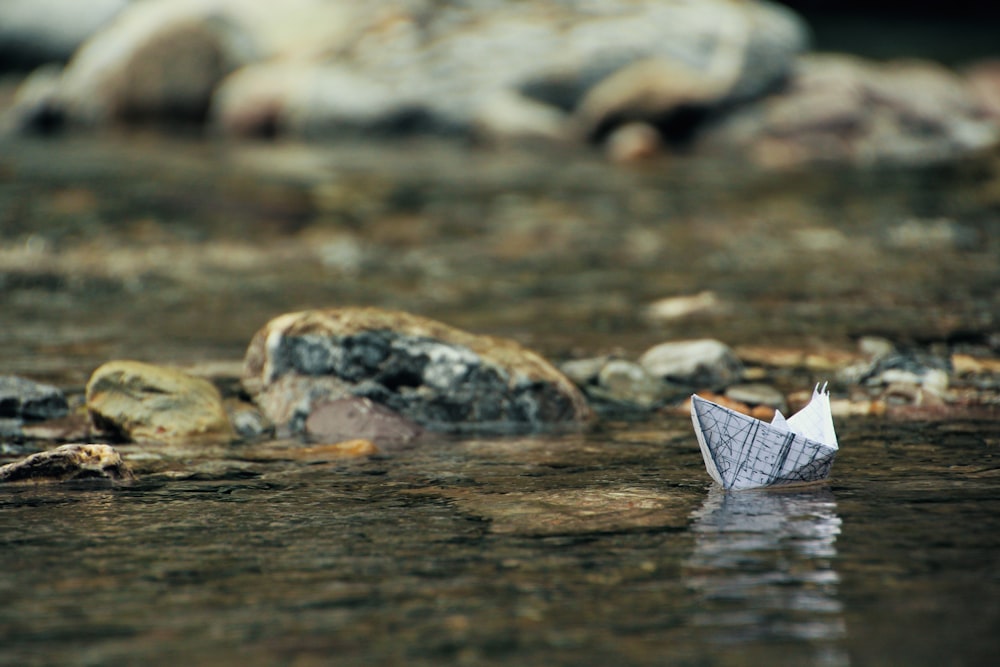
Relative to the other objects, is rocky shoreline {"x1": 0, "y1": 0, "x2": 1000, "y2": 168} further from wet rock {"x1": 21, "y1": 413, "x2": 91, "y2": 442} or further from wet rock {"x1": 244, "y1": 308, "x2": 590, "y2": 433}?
wet rock {"x1": 21, "y1": 413, "x2": 91, "y2": 442}

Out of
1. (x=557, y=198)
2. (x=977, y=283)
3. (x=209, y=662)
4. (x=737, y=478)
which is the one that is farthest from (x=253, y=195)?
(x=209, y=662)

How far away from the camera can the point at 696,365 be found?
631 cm

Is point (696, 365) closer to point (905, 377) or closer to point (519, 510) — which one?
point (905, 377)

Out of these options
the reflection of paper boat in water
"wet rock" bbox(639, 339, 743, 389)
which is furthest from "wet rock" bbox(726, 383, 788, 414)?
the reflection of paper boat in water

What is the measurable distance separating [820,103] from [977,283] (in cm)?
925

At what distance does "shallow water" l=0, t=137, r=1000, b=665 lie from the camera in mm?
2986

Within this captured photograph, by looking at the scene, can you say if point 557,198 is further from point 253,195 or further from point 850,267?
point 850,267

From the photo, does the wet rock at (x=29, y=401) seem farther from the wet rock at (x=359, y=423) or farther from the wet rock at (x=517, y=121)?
the wet rock at (x=517, y=121)

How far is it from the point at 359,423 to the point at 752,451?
183 cm

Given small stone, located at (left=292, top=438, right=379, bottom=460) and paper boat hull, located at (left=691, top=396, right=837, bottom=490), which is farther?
small stone, located at (left=292, top=438, right=379, bottom=460)

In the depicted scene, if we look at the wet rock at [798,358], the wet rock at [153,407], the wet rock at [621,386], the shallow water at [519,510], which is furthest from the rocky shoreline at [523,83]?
the wet rock at [153,407]

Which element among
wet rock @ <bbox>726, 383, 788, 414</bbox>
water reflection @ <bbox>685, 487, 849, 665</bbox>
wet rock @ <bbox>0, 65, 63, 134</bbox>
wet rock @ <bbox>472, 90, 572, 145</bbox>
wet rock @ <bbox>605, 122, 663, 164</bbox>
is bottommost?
water reflection @ <bbox>685, 487, 849, 665</bbox>

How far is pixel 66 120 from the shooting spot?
20078 mm

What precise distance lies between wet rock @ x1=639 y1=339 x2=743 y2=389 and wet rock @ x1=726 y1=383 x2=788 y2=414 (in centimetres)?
13
